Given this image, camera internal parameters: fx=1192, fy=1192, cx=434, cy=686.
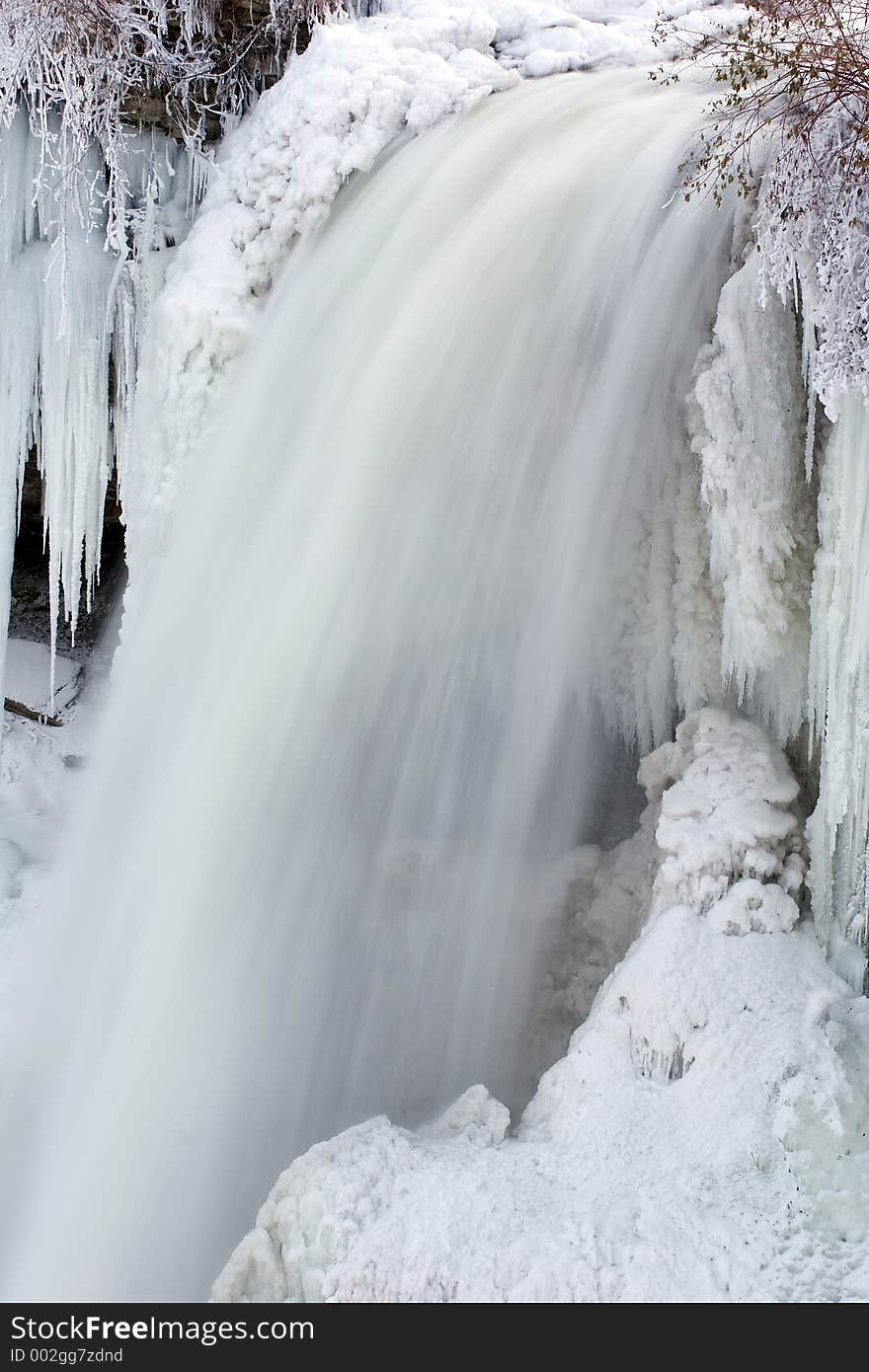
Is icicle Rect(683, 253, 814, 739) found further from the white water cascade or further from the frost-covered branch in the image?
the frost-covered branch

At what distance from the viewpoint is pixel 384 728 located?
4.37 m

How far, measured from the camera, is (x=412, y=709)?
440 centimetres

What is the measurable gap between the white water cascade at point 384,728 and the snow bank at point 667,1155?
96 centimetres

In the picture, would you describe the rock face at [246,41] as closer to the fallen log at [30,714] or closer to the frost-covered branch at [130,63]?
the frost-covered branch at [130,63]

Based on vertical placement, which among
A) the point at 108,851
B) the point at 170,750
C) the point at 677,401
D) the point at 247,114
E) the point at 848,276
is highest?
the point at 247,114

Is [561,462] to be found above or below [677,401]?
below

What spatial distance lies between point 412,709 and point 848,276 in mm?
2117

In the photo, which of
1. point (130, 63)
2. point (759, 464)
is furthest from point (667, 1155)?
point (130, 63)

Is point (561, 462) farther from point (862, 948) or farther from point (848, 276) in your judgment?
point (862, 948)

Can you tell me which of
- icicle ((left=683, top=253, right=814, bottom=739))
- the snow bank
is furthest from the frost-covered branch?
the snow bank

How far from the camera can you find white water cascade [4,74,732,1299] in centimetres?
392

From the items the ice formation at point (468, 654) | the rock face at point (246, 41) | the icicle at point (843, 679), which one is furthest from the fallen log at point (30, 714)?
the icicle at point (843, 679)

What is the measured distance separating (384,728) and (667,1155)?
6.48 feet
